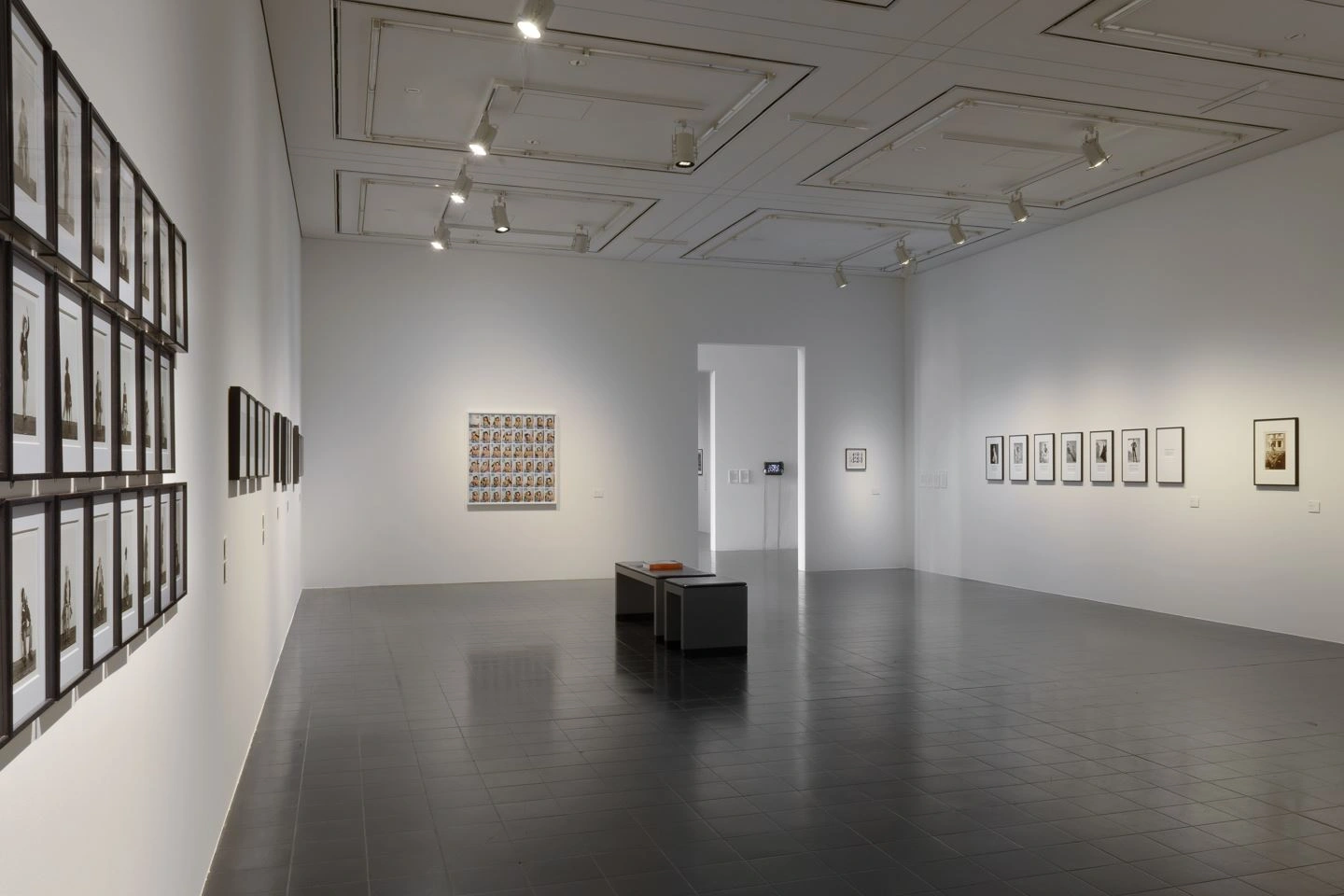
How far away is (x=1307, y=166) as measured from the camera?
31.7 ft

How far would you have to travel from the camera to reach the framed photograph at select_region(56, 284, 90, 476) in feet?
5.52

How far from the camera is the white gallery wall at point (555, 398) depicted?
13820 millimetres

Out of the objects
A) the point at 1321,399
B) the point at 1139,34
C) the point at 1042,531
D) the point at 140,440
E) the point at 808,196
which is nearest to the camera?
the point at 140,440

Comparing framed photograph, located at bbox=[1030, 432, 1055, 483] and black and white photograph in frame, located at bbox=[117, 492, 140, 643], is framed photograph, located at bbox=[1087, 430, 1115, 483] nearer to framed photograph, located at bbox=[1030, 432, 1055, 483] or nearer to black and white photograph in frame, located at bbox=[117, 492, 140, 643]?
framed photograph, located at bbox=[1030, 432, 1055, 483]

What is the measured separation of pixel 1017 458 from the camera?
13.7 metres

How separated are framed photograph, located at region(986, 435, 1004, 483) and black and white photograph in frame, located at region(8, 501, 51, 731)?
44.7 feet

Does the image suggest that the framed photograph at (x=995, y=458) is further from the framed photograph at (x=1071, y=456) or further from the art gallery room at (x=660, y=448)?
the framed photograph at (x=1071, y=456)

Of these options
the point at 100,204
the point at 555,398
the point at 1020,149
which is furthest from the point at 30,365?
the point at 555,398

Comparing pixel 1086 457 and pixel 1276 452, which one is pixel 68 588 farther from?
pixel 1086 457

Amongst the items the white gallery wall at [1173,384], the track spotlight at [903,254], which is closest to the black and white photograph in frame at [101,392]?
the white gallery wall at [1173,384]

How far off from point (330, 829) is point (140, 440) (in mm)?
2864

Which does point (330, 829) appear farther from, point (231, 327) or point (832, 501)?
point (832, 501)

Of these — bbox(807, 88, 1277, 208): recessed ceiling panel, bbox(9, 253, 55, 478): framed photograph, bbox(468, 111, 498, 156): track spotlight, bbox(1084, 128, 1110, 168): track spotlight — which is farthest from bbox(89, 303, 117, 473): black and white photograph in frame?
bbox(1084, 128, 1110, 168): track spotlight

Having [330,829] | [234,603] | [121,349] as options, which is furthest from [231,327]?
[121,349]
